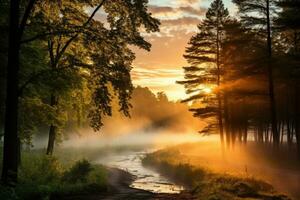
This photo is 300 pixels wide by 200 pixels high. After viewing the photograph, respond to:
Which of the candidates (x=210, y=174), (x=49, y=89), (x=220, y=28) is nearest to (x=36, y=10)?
(x=49, y=89)

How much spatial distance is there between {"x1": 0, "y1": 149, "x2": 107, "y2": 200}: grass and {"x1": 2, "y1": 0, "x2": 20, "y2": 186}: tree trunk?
0.70m

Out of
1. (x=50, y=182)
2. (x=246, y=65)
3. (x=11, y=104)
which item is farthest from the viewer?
(x=246, y=65)

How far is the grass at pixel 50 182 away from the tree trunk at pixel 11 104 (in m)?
0.70

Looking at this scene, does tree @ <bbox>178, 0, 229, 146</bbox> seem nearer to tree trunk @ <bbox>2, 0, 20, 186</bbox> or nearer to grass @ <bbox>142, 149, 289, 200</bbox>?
grass @ <bbox>142, 149, 289, 200</bbox>

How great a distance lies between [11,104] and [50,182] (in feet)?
17.4

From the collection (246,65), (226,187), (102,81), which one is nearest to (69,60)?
(102,81)

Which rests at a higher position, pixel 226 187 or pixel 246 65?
pixel 246 65

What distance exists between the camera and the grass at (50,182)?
14930mm

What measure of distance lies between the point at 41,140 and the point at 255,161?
116 feet

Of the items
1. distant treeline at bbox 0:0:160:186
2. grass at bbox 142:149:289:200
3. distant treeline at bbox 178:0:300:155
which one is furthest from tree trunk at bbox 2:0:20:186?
distant treeline at bbox 178:0:300:155

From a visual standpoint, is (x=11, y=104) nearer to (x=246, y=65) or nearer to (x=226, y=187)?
(x=226, y=187)

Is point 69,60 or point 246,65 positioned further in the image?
point 246,65

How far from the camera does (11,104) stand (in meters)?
15.9

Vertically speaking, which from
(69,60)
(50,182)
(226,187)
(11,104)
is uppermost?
(69,60)
